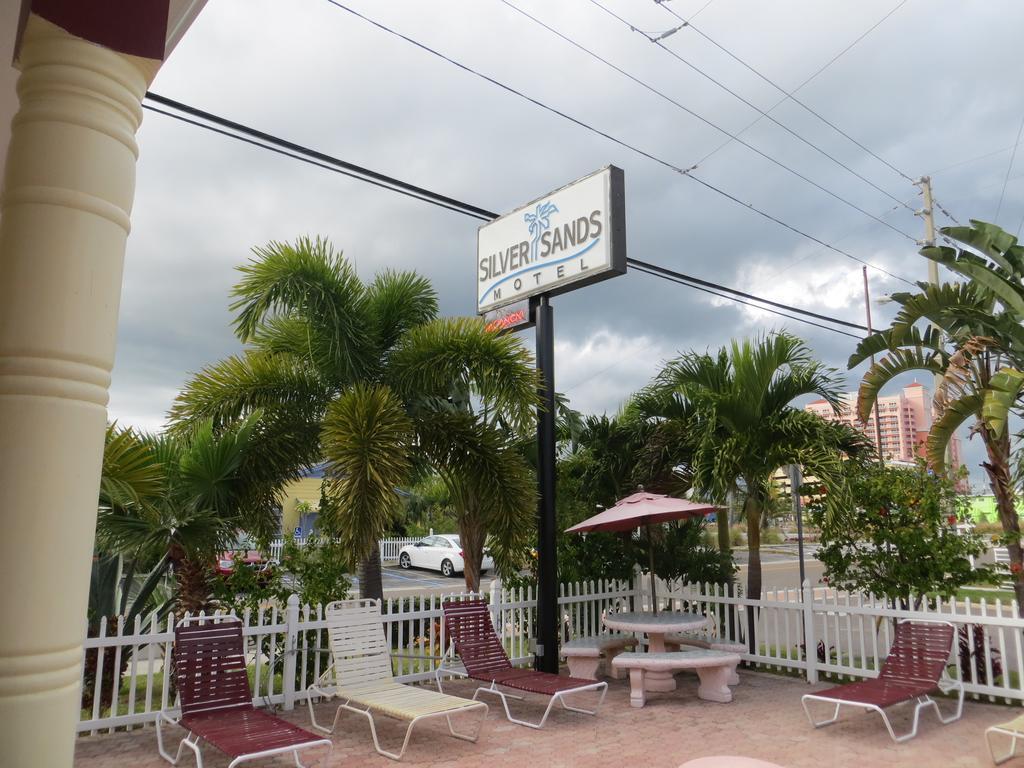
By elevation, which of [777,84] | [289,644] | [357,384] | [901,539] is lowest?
[289,644]

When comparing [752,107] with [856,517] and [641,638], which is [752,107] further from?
A: [641,638]

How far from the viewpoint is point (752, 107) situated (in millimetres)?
12000

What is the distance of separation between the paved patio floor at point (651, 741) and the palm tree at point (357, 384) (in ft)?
8.19

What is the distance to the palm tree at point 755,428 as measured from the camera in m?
9.55

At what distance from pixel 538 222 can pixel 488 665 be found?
561cm

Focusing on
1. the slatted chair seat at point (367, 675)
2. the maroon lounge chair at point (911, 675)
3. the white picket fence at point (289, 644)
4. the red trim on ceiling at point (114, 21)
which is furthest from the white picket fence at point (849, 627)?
the red trim on ceiling at point (114, 21)

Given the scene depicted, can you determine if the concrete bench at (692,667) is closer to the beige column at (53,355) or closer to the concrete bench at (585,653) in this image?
the concrete bench at (585,653)

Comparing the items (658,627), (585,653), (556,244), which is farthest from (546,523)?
(556,244)

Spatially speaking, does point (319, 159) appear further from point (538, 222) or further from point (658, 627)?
point (658, 627)

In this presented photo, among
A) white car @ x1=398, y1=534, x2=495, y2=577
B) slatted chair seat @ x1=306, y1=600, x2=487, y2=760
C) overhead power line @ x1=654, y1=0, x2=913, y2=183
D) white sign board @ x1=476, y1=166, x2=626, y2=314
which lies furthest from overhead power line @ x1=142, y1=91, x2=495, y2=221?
white car @ x1=398, y1=534, x2=495, y2=577

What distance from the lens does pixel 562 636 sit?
10.3 meters

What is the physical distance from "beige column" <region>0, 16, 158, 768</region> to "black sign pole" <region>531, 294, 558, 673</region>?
24.0 ft

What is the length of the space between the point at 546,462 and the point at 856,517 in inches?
149

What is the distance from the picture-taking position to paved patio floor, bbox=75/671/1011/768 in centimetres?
582
